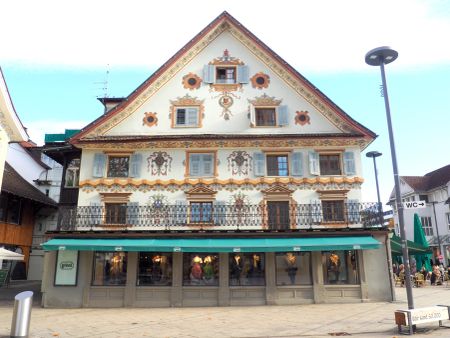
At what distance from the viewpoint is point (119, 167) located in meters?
19.9

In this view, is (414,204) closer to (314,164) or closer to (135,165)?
(314,164)

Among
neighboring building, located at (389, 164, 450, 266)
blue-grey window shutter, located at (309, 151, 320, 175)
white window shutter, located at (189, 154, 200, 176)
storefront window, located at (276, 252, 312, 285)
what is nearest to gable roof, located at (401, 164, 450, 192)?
neighboring building, located at (389, 164, 450, 266)

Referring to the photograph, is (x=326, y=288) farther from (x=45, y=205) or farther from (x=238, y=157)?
(x=45, y=205)

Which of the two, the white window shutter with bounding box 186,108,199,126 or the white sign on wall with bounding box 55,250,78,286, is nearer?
the white sign on wall with bounding box 55,250,78,286

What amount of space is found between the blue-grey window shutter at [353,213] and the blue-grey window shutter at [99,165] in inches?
471

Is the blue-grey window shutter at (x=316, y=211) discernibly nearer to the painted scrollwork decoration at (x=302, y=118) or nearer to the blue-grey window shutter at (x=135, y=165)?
the painted scrollwork decoration at (x=302, y=118)

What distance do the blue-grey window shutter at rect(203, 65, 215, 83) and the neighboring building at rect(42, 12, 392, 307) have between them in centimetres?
6

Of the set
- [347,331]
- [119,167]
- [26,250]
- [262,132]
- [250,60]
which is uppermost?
[250,60]

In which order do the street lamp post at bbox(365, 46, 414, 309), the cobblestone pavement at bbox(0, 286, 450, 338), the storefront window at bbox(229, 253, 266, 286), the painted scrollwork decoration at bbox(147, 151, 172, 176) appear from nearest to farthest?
the cobblestone pavement at bbox(0, 286, 450, 338) < the street lamp post at bbox(365, 46, 414, 309) < the storefront window at bbox(229, 253, 266, 286) < the painted scrollwork decoration at bbox(147, 151, 172, 176)

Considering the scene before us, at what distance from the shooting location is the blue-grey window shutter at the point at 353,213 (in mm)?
18594

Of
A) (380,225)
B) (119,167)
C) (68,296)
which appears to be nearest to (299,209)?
(380,225)

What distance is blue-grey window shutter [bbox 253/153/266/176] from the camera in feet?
63.5

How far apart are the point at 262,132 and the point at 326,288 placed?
7.97m

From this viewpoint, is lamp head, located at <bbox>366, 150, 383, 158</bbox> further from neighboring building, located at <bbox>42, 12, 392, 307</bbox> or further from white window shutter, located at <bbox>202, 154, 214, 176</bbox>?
white window shutter, located at <bbox>202, 154, 214, 176</bbox>
